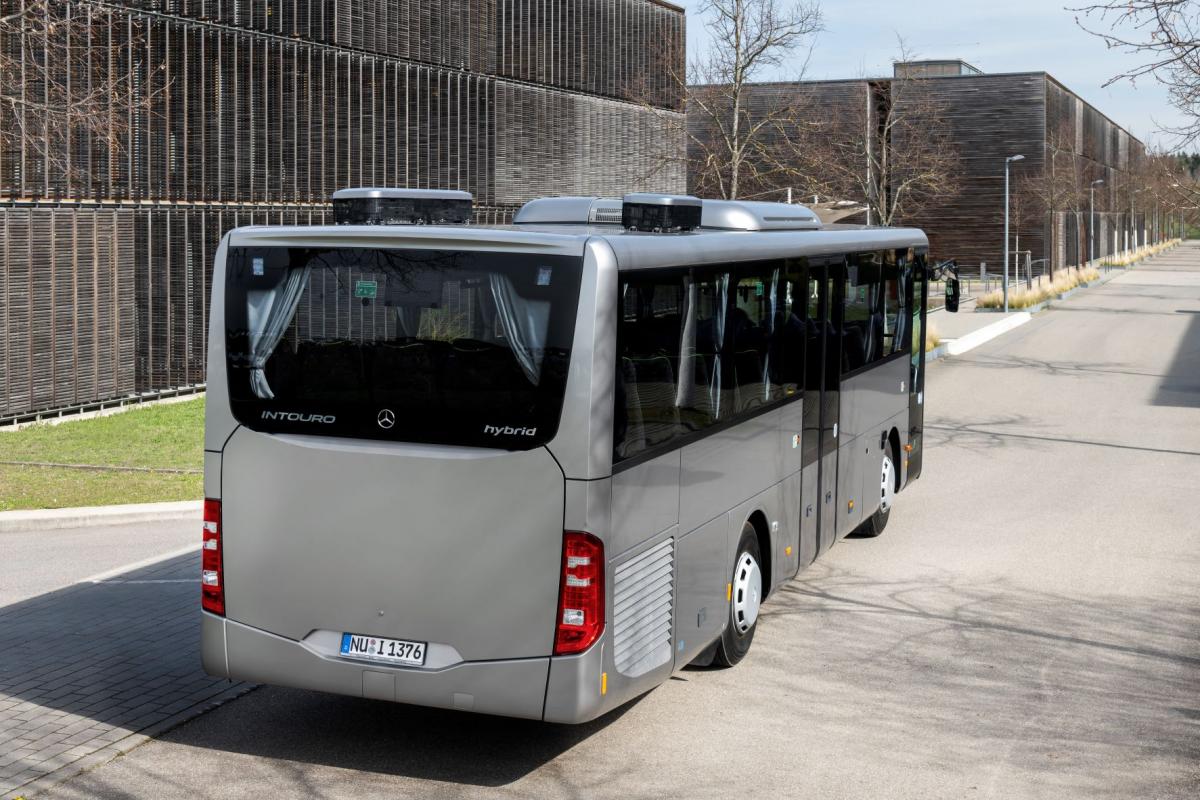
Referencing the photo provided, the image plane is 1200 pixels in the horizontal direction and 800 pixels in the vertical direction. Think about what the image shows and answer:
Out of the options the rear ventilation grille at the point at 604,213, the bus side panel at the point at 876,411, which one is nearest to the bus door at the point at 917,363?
the bus side panel at the point at 876,411

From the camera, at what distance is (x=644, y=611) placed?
7422 millimetres

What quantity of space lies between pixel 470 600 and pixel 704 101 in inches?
1234

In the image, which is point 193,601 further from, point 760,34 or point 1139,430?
point 760,34

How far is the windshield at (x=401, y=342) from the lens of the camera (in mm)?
6863

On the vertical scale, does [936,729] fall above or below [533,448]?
below

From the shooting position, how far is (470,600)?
6949 millimetres

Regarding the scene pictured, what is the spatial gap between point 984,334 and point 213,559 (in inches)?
1326

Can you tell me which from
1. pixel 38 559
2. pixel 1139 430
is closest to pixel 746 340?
pixel 38 559

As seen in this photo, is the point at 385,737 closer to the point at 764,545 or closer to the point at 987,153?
the point at 764,545

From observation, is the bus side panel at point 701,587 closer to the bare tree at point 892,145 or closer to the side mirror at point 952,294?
the side mirror at point 952,294

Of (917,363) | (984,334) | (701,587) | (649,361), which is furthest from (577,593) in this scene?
(984,334)

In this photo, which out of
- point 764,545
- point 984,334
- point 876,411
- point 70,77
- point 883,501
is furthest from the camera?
point 984,334

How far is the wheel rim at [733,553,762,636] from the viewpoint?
9102 millimetres

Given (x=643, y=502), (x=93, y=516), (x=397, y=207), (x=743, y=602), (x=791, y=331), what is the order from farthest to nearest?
1. (x=93, y=516)
2. (x=791, y=331)
3. (x=743, y=602)
4. (x=397, y=207)
5. (x=643, y=502)
